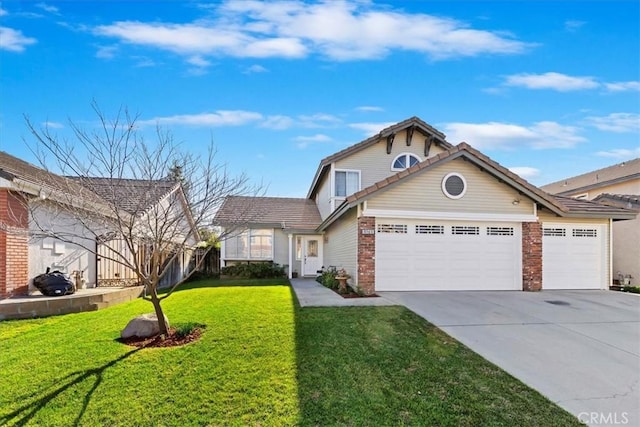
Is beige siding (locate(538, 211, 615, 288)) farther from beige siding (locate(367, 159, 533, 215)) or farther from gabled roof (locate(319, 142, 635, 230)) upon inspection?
beige siding (locate(367, 159, 533, 215))

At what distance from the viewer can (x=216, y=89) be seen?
1180cm

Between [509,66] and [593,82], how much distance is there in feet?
10.1

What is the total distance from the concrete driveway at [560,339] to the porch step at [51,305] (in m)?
7.89

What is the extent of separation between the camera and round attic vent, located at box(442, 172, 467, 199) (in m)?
12.0

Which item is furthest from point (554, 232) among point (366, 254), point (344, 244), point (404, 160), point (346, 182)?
point (346, 182)

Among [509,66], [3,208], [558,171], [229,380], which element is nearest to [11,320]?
[3,208]

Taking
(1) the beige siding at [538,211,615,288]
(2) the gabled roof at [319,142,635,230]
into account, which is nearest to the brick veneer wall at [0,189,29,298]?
(2) the gabled roof at [319,142,635,230]

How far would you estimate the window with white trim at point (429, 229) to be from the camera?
39.2 ft

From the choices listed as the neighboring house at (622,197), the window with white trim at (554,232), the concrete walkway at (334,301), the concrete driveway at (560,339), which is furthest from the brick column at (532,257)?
the concrete walkway at (334,301)

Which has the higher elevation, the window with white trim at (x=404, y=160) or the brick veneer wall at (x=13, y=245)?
the window with white trim at (x=404, y=160)

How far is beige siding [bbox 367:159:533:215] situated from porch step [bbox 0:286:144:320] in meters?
8.05

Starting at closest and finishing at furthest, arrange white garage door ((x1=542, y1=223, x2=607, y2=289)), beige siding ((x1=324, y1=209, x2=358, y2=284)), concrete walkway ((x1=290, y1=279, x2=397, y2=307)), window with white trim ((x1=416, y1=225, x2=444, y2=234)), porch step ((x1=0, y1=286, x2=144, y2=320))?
porch step ((x1=0, y1=286, x2=144, y2=320)), concrete walkway ((x1=290, y1=279, x2=397, y2=307)), window with white trim ((x1=416, y1=225, x2=444, y2=234)), beige siding ((x1=324, y1=209, x2=358, y2=284)), white garage door ((x1=542, y1=223, x2=607, y2=289))

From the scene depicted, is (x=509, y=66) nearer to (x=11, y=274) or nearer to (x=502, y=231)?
(x=502, y=231)

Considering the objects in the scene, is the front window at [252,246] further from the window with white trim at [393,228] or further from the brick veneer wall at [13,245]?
the brick veneer wall at [13,245]
